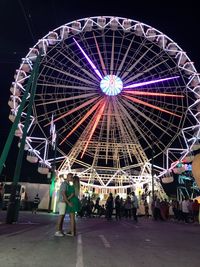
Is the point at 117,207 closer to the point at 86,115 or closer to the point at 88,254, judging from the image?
the point at 86,115

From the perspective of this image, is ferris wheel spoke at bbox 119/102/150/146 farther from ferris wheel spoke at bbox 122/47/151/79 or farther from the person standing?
the person standing

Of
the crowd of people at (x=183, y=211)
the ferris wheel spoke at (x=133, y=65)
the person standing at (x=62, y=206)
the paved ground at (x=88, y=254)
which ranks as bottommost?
the paved ground at (x=88, y=254)

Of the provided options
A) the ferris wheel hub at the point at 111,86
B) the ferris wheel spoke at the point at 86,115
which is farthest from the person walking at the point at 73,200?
the ferris wheel spoke at the point at 86,115

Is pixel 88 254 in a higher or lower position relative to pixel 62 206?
lower

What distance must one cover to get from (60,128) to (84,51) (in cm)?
817

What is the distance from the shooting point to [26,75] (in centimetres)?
3338

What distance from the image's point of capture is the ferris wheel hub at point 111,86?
32.8 meters

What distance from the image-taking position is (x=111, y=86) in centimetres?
3281

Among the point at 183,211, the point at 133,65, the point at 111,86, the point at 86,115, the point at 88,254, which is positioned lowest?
the point at 88,254

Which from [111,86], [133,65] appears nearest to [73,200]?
[111,86]

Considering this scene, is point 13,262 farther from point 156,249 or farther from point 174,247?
point 174,247

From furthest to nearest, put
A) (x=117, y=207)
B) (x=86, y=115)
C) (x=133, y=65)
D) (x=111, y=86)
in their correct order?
(x=86, y=115) < (x=133, y=65) < (x=111, y=86) < (x=117, y=207)

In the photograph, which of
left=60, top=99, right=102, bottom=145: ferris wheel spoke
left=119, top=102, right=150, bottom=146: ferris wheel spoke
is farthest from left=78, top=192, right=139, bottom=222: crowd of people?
left=119, top=102, right=150, bottom=146: ferris wheel spoke

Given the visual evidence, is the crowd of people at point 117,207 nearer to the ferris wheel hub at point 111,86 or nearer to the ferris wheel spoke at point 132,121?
the ferris wheel spoke at point 132,121
